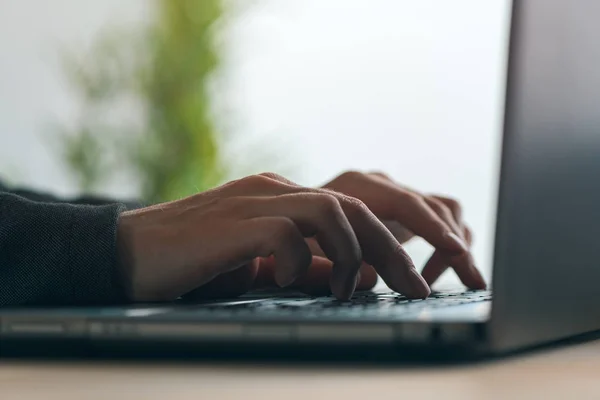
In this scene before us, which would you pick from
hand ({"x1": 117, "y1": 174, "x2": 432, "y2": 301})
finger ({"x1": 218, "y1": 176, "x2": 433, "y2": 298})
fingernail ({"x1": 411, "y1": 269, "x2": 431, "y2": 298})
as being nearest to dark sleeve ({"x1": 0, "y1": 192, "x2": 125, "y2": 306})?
hand ({"x1": 117, "y1": 174, "x2": 432, "y2": 301})

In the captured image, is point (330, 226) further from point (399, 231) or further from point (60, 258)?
point (399, 231)

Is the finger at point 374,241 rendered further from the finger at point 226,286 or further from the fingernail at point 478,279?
the fingernail at point 478,279

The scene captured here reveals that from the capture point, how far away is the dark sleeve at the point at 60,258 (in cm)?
60

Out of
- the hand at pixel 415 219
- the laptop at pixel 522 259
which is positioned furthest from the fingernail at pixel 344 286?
the hand at pixel 415 219

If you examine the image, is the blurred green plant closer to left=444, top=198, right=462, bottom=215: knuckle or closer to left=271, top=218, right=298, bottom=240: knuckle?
left=444, top=198, right=462, bottom=215: knuckle

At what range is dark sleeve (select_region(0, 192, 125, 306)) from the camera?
1.98 ft

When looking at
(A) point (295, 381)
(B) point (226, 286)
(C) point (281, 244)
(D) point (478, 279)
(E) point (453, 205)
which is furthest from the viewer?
(E) point (453, 205)

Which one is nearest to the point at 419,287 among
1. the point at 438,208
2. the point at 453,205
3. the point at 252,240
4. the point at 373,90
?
the point at 252,240

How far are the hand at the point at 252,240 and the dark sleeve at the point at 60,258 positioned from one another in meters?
0.02

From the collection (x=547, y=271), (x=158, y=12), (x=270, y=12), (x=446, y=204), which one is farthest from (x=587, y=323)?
(x=158, y=12)

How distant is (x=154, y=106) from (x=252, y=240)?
2339 mm

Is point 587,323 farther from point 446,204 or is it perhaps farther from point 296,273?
point 446,204

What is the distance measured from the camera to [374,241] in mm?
655

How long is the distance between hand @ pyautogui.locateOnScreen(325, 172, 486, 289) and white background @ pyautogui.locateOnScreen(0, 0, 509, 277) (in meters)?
1.73
